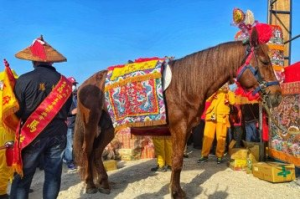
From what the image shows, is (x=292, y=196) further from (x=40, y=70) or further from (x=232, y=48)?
(x=40, y=70)

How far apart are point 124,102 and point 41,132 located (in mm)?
1744

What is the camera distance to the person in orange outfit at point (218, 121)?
6570 millimetres

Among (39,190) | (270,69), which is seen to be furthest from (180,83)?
(39,190)

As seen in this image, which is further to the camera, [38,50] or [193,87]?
[193,87]

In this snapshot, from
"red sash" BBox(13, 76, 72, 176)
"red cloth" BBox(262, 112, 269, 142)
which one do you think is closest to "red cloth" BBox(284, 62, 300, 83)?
"red cloth" BBox(262, 112, 269, 142)

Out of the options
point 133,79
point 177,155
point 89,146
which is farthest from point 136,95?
point 89,146

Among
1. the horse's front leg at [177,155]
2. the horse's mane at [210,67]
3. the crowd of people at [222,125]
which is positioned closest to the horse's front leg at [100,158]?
the crowd of people at [222,125]

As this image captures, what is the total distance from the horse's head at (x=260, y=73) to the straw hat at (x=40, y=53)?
7.52 ft

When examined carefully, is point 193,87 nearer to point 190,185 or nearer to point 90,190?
point 190,185

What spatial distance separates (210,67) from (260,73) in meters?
0.66

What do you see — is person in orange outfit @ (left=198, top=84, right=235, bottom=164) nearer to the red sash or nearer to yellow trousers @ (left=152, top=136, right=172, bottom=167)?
yellow trousers @ (left=152, top=136, right=172, bottom=167)

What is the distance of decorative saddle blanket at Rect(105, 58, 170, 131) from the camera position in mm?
4246

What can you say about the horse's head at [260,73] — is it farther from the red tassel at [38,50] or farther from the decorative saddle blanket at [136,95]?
the red tassel at [38,50]

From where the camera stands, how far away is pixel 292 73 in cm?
518
